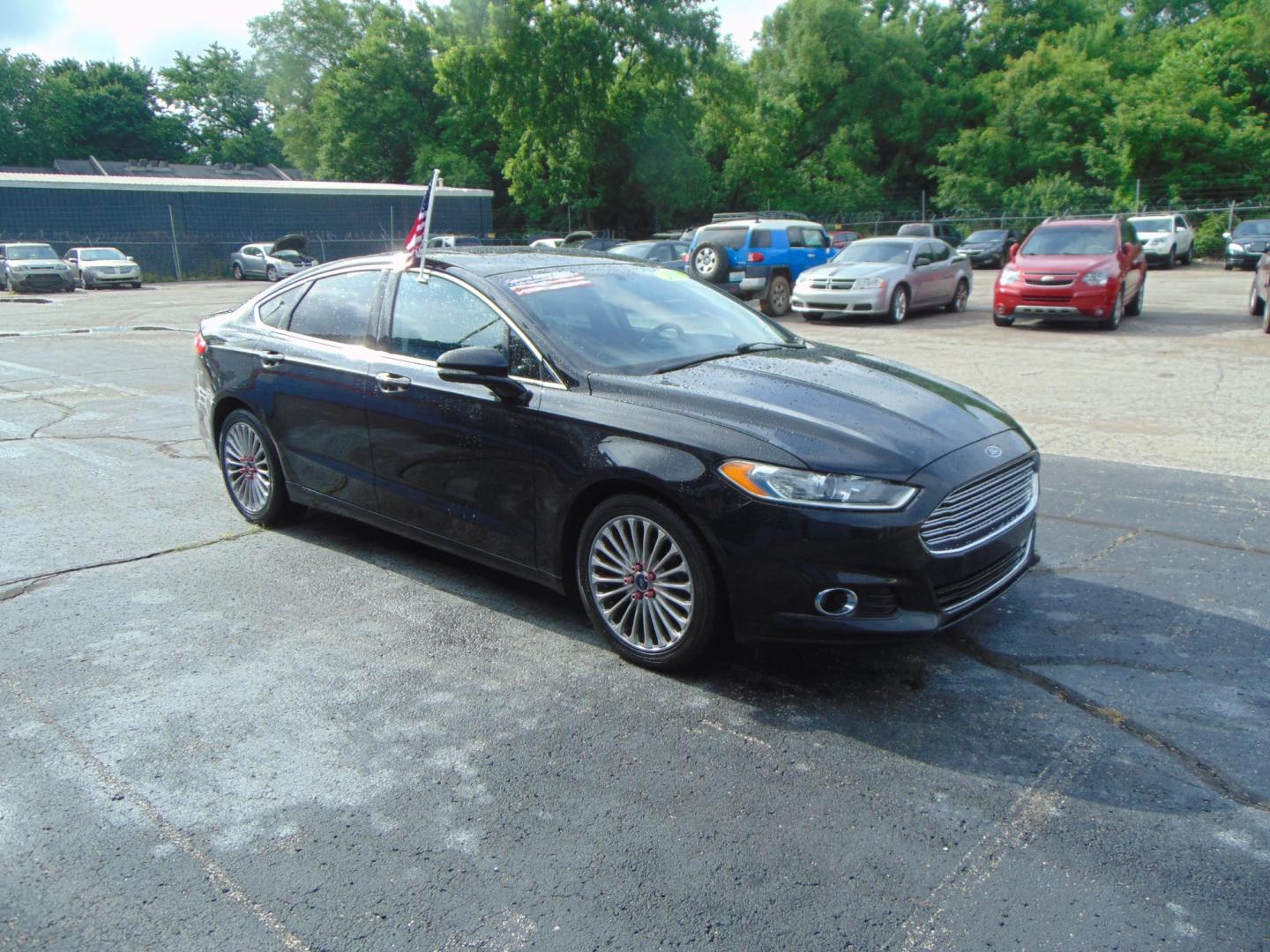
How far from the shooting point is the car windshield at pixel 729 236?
1964 centimetres

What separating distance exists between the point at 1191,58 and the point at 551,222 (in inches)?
1126

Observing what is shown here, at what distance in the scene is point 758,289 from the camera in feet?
64.1

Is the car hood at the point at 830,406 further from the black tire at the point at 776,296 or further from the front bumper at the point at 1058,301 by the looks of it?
the black tire at the point at 776,296

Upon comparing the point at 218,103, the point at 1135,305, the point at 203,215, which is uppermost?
the point at 218,103

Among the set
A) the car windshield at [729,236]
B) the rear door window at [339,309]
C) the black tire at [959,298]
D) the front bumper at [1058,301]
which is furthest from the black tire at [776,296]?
the rear door window at [339,309]

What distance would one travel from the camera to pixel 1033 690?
387 centimetres

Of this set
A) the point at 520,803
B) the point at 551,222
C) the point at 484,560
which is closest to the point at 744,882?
the point at 520,803

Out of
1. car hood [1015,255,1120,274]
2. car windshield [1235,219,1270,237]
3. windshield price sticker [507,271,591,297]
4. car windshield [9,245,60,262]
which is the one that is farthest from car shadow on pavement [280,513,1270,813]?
car windshield [9,245,60,262]

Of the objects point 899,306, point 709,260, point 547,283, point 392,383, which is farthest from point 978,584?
point 709,260

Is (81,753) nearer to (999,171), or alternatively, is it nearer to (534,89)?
(534,89)

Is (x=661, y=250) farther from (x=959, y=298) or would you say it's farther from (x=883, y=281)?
(x=959, y=298)

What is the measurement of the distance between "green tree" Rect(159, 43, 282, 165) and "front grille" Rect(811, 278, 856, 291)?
7218 centimetres

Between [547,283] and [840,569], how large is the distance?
2108 mm

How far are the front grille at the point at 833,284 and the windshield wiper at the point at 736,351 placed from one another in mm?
13136
